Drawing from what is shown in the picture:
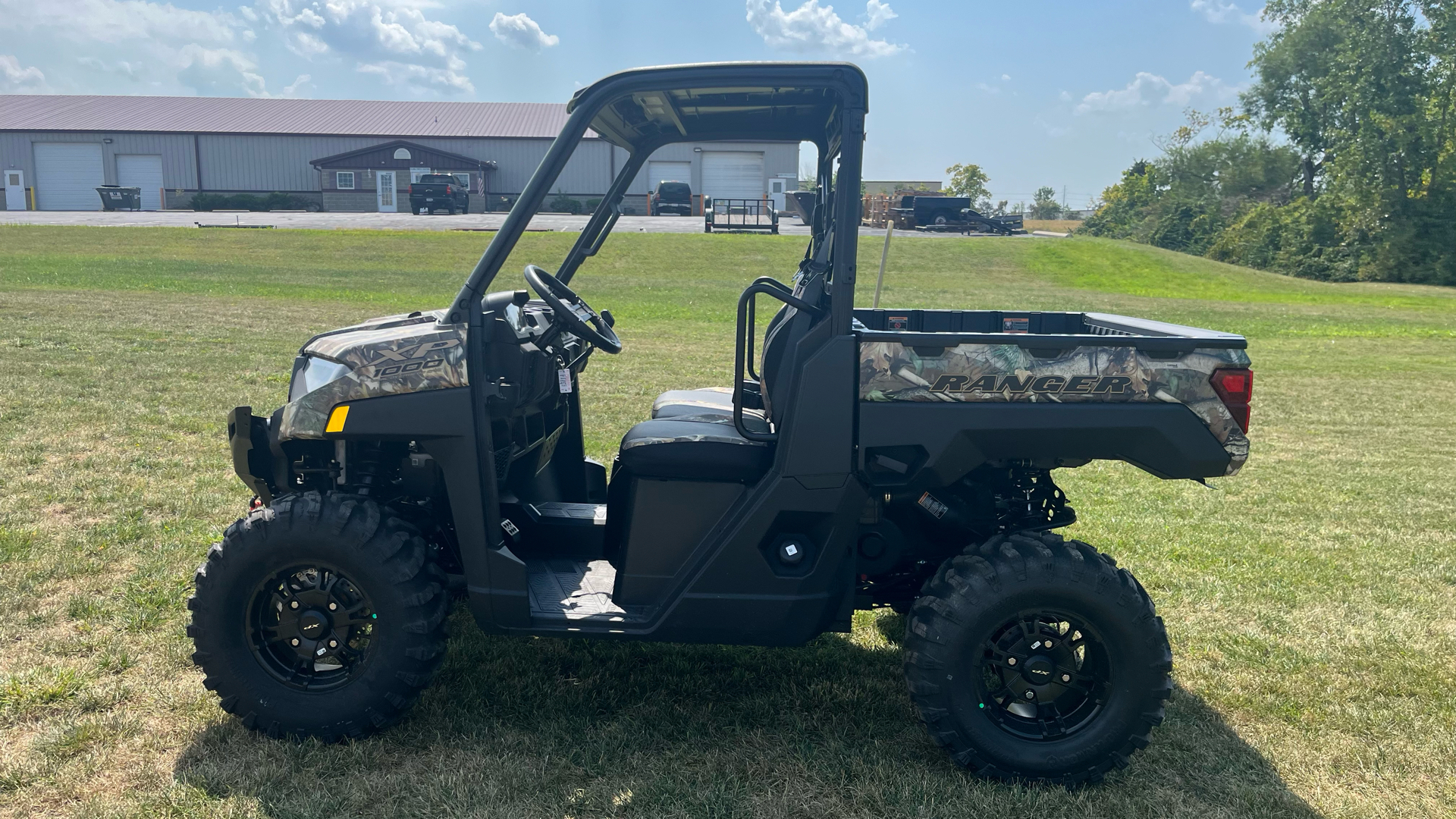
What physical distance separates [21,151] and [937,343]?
6212cm

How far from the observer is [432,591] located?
10.9 feet

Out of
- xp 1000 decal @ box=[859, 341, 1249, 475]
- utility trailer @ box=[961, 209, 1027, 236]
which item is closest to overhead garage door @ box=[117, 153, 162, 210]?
utility trailer @ box=[961, 209, 1027, 236]

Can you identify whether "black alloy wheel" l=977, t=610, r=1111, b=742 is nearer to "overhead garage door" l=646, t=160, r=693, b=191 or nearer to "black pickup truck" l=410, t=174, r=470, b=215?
"black pickup truck" l=410, t=174, r=470, b=215

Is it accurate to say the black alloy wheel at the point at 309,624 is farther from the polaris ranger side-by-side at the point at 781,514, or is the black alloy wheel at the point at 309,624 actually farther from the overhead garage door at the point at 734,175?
the overhead garage door at the point at 734,175

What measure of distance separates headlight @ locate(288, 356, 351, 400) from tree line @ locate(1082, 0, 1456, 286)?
1591 inches

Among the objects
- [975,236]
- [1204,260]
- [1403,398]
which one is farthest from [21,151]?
[1403,398]

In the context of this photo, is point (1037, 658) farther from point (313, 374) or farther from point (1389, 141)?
point (1389, 141)

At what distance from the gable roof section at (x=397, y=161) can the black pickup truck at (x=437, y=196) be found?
19.8 feet

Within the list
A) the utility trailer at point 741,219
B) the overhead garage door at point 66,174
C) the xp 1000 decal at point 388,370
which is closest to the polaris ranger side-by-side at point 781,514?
the xp 1000 decal at point 388,370

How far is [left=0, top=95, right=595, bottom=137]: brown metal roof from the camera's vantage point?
52.4 metres

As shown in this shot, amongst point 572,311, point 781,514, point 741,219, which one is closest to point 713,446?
point 781,514

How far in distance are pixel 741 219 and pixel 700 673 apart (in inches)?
1371

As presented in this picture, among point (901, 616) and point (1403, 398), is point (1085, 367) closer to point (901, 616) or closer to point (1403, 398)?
point (901, 616)

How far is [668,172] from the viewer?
51.4 m
